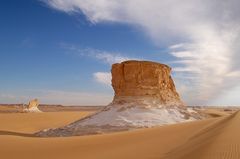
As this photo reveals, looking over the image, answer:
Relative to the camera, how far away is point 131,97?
22984 millimetres

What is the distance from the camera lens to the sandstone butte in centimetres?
2300

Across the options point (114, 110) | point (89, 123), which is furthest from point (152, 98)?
point (89, 123)

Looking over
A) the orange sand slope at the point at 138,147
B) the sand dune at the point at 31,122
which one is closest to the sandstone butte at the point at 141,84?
the orange sand slope at the point at 138,147

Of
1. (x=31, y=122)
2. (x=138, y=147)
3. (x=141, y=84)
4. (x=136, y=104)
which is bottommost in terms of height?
(x=138, y=147)

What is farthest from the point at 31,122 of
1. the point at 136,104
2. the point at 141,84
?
the point at 136,104

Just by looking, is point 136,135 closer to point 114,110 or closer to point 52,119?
point 114,110

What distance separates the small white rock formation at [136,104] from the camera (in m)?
20.9

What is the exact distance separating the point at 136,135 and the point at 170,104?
387 inches

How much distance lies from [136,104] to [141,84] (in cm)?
178

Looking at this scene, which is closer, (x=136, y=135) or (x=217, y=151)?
(x=217, y=151)

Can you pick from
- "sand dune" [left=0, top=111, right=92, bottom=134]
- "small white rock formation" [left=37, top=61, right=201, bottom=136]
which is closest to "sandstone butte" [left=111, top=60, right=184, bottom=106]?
"small white rock formation" [left=37, top=61, right=201, bottom=136]

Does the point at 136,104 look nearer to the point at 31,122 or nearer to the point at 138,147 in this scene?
the point at 138,147

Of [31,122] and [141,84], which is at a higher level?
[141,84]

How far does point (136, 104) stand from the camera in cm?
2230
